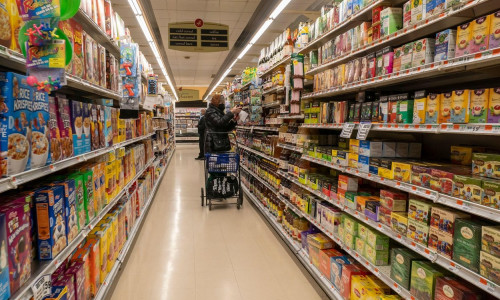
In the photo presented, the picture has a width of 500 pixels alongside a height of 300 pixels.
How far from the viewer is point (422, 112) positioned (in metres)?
1.96

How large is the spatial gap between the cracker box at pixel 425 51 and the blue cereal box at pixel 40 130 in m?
2.04

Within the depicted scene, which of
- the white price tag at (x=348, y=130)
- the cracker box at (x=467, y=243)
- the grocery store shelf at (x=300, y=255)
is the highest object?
the white price tag at (x=348, y=130)

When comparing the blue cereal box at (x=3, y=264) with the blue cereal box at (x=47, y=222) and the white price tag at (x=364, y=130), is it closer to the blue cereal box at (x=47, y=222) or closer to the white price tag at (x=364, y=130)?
the blue cereal box at (x=47, y=222)

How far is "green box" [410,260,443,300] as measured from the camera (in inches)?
71.7

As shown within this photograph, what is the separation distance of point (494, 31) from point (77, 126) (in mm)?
2330

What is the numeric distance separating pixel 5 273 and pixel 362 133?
2170mm

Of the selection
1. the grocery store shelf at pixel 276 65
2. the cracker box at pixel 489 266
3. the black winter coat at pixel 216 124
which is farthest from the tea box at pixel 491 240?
the black winter coat at pixel 216 124

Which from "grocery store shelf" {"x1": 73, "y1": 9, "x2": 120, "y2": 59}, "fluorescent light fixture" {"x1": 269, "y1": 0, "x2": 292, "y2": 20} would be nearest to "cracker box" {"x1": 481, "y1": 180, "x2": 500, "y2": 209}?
"grocery store shelf" {"x1": 73, "y1": 9, "x2": 120, "y2": 59}

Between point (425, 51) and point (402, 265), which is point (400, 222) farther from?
point (425, 51)

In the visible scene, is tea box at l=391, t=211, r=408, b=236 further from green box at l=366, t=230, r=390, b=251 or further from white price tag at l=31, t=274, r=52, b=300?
white price tag at l=31, t=274, r=52, b=300

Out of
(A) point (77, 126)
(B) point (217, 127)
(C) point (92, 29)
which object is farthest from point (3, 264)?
(B) point (217, 127)

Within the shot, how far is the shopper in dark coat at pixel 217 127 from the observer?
235 inches

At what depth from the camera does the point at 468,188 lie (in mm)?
1614

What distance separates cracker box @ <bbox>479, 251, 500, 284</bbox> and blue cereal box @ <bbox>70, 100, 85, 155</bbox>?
2287mm
